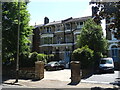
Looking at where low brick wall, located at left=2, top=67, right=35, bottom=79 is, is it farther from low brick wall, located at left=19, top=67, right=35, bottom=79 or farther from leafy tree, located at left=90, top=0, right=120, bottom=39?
leafy tree, located at left=90, top=0, right=120, bottom=39

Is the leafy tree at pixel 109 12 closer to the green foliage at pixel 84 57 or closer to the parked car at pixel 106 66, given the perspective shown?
the green foliage at pixel 84 57

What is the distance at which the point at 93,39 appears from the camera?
28.1 metres

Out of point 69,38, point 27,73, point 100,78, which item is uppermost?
point 69,38

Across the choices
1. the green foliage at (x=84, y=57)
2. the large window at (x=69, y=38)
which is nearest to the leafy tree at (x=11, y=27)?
the green foliage at (x=84, y=57)

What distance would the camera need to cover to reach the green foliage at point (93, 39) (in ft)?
91.9


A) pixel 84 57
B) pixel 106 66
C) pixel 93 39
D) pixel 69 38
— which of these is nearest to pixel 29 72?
pixel 84 57

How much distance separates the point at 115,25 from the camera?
14.2 meters

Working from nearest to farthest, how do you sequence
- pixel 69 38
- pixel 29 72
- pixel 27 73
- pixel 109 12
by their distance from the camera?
pixel 109 12
pixel 29 72
pixel 27 73
pixel 69 38

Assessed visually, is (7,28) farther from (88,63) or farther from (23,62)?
(88,63)

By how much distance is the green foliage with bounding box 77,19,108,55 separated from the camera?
91.9ft

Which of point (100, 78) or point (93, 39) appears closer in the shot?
point (100, 78)

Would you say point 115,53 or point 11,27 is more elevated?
point 11,27

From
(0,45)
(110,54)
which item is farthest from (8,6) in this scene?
(110,54)

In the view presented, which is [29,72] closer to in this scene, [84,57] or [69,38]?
[84,57]
